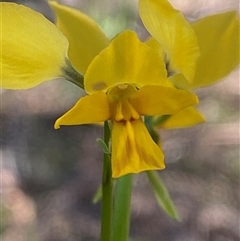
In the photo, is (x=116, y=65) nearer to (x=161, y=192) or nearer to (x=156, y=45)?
(x=156, y=45)

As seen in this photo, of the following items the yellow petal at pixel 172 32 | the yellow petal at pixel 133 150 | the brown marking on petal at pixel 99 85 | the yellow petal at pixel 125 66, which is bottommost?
the yellow petal at pixel 133 150

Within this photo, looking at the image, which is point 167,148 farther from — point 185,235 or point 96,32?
point 96,32

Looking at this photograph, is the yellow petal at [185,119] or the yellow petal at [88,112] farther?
the yellow petal at [185,119]

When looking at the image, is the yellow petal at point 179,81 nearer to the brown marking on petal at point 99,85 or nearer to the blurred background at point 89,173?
the brown marking on petal at point 99,85

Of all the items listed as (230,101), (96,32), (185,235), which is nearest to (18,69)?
(96,32)

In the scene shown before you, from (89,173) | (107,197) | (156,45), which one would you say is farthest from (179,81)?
(89,173)

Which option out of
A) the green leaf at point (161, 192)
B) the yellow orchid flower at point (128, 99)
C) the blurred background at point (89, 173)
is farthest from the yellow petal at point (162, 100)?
the blurred background at point (89, 173)

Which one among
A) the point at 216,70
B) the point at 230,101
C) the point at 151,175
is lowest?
the point at 230,101
